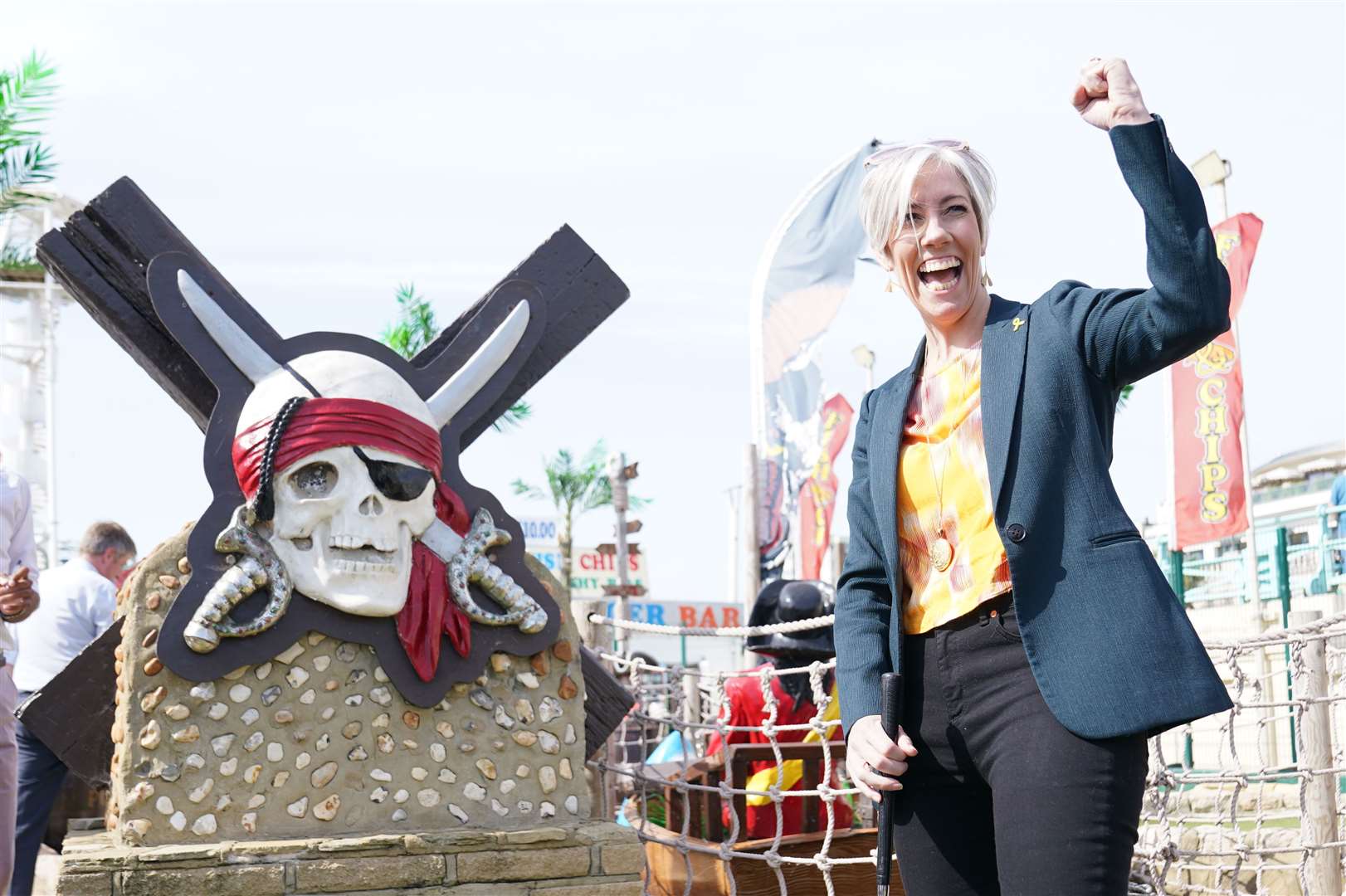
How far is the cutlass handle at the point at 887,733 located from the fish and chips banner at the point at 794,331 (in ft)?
37.7

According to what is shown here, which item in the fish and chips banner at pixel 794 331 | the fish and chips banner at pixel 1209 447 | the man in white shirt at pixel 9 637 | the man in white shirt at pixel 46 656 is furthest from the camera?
the fish and chips banner at pixel 794 331

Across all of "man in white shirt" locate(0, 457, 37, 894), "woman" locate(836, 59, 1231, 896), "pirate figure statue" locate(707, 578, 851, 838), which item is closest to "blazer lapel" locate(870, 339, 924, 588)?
"woman" locate(836, 59, 1231, 896)

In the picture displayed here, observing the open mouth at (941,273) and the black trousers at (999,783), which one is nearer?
the black trousers at (999,783)

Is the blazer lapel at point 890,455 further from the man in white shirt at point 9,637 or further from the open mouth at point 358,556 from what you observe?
the man in white shirt at point 9,637

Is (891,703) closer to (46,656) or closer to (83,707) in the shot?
(83,707)

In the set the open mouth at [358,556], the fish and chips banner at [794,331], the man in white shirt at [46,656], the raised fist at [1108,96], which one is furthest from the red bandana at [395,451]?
the fish and chips banner at [794,331]

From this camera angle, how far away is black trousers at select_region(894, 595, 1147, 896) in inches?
69.7

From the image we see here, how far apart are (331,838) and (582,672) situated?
44.5 inches

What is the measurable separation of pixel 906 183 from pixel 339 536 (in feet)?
8.65

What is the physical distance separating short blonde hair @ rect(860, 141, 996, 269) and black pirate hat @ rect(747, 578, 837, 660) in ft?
14.9

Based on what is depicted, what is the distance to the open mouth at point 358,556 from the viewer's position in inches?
165

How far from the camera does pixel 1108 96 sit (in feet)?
6.16

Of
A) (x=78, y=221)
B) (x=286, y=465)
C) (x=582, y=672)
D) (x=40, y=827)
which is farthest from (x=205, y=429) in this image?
(x=40, y=827)

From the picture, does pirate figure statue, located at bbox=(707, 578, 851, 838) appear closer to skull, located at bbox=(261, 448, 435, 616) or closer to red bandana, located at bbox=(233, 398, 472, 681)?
red bandana, located at bbox=(233, 398, 472, 681)
